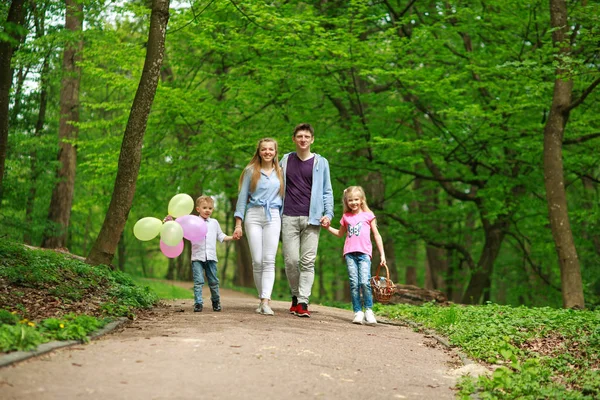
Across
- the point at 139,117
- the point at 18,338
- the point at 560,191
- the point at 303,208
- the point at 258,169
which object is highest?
the point at 139,117

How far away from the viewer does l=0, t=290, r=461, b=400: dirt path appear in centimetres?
495

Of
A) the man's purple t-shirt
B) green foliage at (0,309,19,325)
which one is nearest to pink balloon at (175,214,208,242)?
the man's purple t-shirt

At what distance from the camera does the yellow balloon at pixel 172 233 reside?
347 inches

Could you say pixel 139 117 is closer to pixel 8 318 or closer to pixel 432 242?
pixel 8 318

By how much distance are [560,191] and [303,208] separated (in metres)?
6.94

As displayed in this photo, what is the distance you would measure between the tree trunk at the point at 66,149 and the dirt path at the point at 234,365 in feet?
40.5

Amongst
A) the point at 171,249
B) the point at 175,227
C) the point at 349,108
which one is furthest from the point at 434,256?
the point at 175,227

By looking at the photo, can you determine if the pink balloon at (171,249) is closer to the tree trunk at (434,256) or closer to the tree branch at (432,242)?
the tree branch at (432,242)

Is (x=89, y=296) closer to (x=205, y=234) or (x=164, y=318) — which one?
(x=164, y=318)

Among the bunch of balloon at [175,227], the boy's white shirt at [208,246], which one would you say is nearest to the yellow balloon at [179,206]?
A: the bunch of balloon at [175,227]

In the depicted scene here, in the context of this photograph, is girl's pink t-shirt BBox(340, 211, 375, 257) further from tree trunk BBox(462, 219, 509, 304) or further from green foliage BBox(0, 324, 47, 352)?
tree trunk BBox(462, 219, 509, 304)

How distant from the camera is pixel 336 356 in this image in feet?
22.4

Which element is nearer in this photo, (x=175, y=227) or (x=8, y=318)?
(x=8, y=318)

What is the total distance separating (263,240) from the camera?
943cm
